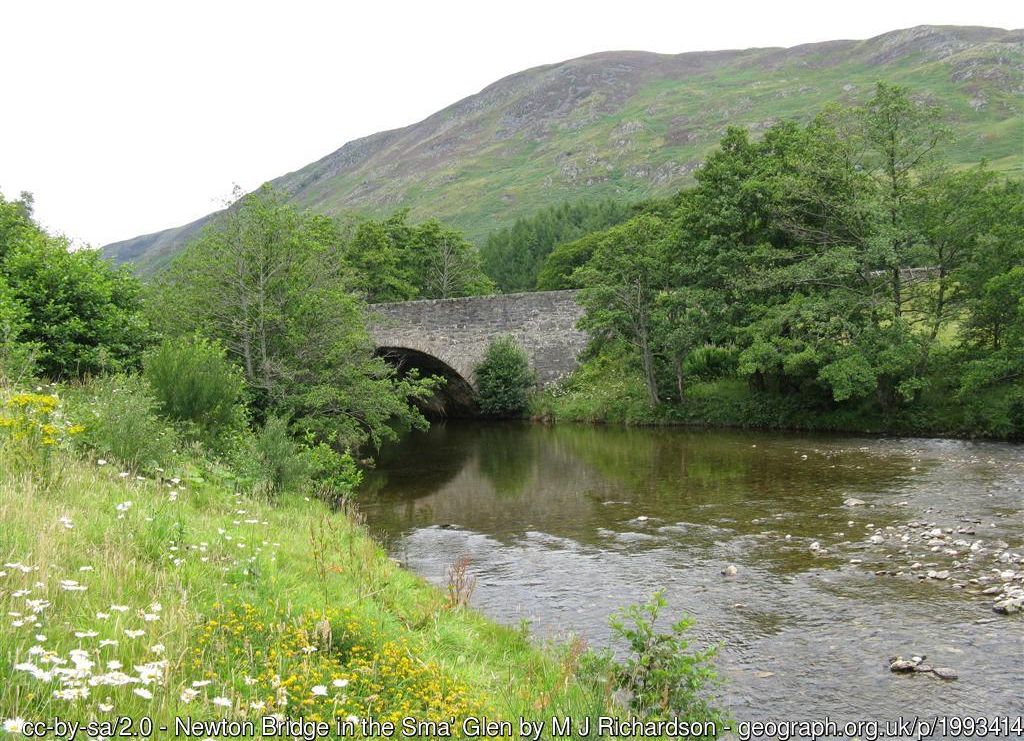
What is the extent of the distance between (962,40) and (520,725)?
167599mm

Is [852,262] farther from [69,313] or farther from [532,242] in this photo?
[532,242]

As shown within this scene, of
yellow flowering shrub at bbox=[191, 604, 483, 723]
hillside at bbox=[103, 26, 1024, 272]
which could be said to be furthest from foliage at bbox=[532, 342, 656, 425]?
hillside at bbox=[103, 26, 1024, 272]

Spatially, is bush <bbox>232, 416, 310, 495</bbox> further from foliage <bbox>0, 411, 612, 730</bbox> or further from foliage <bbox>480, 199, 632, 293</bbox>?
foliage <bbox>480, 199, 632, 293</bbox>

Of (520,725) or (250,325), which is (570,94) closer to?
(250,325)

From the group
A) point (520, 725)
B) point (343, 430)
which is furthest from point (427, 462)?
point (520, 725)

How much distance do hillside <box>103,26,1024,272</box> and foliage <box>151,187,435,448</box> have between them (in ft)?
254

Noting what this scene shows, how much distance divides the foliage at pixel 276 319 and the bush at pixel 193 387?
3.98 metres

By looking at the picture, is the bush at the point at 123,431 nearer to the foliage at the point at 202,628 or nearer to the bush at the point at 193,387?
the foliage at the point at 202,628

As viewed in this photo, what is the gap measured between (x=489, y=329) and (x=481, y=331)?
0.38 m

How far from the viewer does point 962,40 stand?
135875 mm

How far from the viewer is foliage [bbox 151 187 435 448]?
15.8 m

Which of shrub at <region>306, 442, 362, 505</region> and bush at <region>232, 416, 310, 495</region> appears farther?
shrub at <region>306, 442, 362, 505</region>

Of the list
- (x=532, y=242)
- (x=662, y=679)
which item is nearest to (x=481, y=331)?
(x=662, y=679)

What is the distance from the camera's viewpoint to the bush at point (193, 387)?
10781mm
